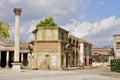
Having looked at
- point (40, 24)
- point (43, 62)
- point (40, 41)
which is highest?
point (40, 24)

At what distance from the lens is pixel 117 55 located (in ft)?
268

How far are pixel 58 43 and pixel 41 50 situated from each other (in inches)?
142

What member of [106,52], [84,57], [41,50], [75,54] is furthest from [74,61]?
[106,52]

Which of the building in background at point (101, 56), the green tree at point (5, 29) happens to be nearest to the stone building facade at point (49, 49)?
the green tree at point (5, 29)

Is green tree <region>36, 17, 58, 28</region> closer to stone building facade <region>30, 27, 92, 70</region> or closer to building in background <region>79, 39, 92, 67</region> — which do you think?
building in background <region>79, 39, 92, 67</region>

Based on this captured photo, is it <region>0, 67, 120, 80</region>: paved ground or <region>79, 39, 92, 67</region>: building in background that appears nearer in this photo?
<region>0, 67, 120, 80</region>: paved ground

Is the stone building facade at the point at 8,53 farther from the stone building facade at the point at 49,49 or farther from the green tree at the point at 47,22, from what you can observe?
the stone building facade at the point at 49,49

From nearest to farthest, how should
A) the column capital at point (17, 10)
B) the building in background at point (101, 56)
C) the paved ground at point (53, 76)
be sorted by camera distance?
the paved ground at point (53, 76)
the column capital at point (17, 10)
the building in background at point (101, 56)

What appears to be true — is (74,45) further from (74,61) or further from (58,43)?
(58,43)

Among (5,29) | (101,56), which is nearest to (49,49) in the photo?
(5,29)

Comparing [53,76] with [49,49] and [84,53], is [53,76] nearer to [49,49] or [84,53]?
[49,49]

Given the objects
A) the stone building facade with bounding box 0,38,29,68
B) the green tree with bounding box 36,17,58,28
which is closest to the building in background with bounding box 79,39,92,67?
the green tree with bounding box 36,17,58,28

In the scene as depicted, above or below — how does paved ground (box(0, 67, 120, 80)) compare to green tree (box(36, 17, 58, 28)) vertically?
below

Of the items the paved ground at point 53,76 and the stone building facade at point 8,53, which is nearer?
the paved ground at point 53,76
